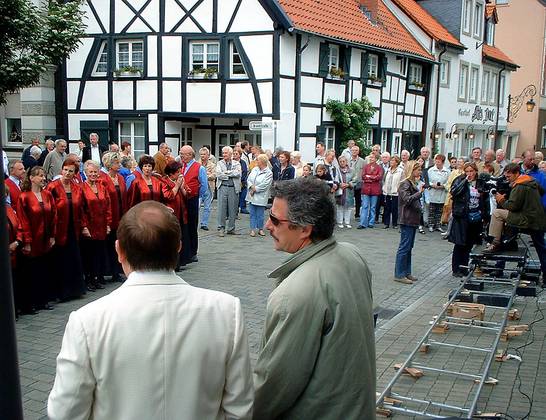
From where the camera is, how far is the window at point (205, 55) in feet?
63.0

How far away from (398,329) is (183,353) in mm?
5392

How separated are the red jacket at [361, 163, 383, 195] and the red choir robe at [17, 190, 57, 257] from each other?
28.6ft

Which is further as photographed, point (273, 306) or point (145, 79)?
point (145, 79)

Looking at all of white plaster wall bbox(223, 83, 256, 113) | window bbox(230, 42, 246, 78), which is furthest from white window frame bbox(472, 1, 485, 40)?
white plaster wall bbox(223, 83, 256, 113)

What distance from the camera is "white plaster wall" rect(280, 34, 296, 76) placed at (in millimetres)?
18172

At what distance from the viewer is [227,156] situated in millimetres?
12906

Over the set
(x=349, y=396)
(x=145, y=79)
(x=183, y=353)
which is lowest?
(x=349, y=396)

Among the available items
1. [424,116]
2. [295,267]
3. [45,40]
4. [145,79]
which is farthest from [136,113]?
[295,267]

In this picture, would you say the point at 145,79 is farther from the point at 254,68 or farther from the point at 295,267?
the point at 295,267

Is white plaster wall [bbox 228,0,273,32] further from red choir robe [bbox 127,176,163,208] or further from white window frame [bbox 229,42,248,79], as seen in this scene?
red choir robe [bbox 127,176,163,208]

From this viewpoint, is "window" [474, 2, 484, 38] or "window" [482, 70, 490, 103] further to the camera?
"window" [482, 70, 490, 103]

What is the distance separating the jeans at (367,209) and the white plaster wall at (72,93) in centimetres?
1167

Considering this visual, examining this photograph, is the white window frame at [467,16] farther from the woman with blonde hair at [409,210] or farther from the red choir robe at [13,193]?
the red choir robe at [13,193]

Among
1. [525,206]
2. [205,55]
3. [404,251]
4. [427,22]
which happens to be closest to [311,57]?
[205,55]
